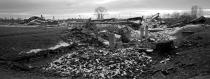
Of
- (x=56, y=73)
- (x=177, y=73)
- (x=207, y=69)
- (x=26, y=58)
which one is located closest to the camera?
(x=207, y=69)

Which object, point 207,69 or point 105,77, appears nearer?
point 207,69

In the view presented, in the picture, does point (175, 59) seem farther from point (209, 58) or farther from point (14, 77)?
point (14, 77)

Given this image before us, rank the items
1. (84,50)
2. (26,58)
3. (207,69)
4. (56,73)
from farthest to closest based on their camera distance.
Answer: (84,50) < (26,58) < (56,73) < (207,69)

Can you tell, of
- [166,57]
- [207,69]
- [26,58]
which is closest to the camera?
[207,69]

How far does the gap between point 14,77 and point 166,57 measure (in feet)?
26.7

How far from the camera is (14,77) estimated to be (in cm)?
940

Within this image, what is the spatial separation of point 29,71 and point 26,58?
4.82 ft

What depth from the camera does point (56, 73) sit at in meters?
10.6

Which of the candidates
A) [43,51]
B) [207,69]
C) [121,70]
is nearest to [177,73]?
[207,69]

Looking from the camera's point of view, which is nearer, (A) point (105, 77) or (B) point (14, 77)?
(B) point (14, 77)

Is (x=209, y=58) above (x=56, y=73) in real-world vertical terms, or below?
above

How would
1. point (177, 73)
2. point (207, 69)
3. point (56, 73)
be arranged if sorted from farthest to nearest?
point (56, 73)
point (177, 73)
point (207, 69)

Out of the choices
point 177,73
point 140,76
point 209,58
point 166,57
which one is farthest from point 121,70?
point 209,58

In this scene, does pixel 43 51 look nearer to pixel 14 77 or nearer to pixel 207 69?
pixel 14 77
